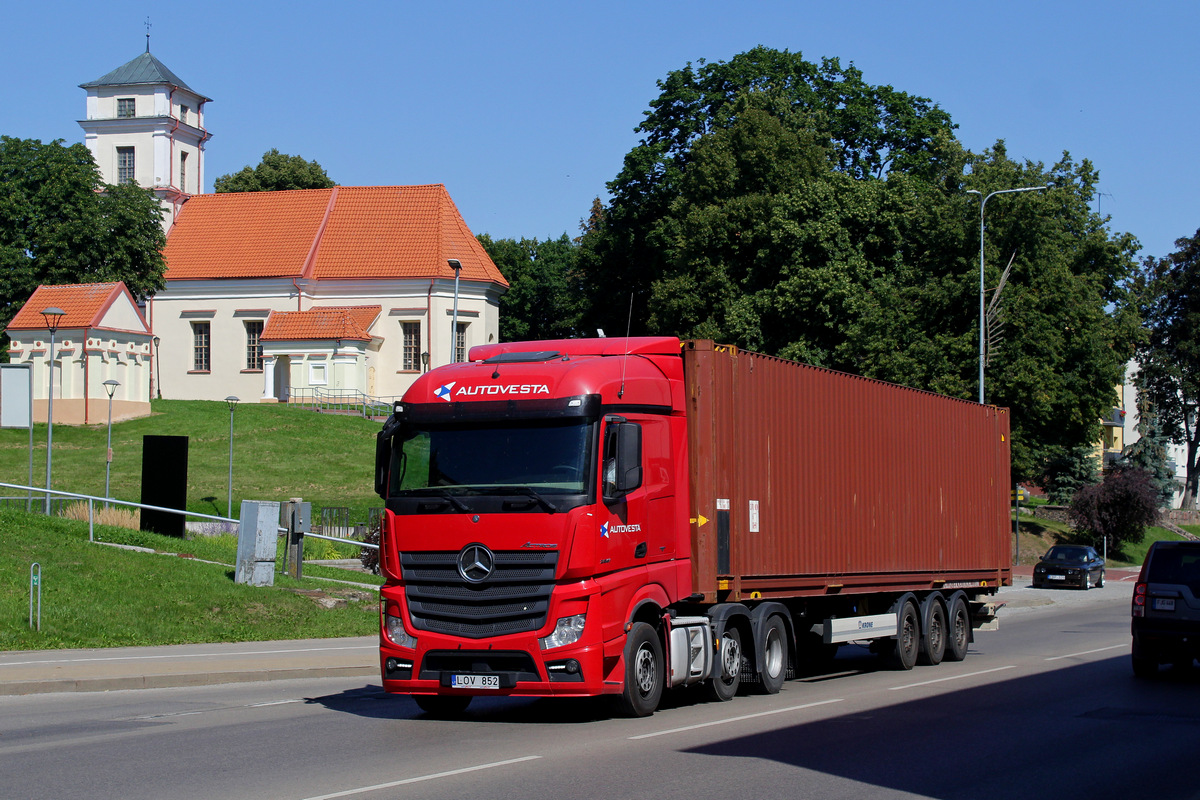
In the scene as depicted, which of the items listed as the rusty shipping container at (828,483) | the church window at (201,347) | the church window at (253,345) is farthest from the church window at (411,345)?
the rusty shipping container at (828,483)

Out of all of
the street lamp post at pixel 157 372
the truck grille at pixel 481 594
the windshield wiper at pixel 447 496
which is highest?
the street lamp post at pixel 157 372

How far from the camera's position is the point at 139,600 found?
1933 cm

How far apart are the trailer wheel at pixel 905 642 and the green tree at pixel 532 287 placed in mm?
71103

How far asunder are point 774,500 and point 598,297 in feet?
167

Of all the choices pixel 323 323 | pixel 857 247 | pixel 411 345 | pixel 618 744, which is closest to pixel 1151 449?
pixel 857 247

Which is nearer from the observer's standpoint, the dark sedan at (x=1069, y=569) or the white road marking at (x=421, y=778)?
the white road marking at (x=421, y=778)

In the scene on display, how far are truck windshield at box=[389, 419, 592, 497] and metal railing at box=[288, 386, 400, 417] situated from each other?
174ft

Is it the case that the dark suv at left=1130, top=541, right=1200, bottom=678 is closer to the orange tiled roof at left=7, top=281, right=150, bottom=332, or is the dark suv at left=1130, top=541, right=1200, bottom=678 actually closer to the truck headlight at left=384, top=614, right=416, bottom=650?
the truck headlight at left=384, top=614, right=416, bottom=650

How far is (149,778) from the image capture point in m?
8.55

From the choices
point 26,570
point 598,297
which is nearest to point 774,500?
point 26,570

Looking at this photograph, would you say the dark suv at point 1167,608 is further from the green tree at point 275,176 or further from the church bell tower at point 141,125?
the green tree at point 275,176

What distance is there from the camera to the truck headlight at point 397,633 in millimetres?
11203

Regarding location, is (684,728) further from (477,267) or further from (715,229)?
(477,267)

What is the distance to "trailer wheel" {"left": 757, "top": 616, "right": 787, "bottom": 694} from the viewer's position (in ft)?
45.0
